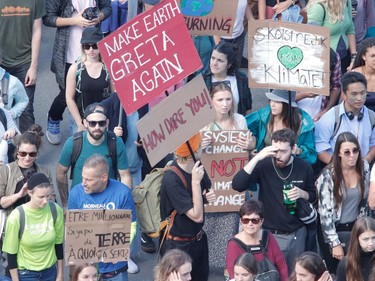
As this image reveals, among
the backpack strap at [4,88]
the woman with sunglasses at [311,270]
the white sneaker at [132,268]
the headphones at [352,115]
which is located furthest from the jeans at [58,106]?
the woman with sunglasses at [311,270]

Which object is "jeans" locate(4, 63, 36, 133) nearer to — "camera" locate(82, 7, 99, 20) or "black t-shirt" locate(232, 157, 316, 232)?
"camera" locate(82, 7, 99, 20)

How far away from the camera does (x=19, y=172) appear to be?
35.1ft

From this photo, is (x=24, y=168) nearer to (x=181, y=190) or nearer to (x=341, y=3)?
(x=181, y=190)

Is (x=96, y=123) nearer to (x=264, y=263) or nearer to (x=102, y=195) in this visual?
(x=102, y=195)

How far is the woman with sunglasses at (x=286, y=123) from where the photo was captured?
11.4 meters

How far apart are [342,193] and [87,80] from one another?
2850mm

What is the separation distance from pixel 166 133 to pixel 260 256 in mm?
1246

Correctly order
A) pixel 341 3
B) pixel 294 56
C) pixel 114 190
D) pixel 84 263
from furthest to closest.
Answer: pixel 341 3 → pixel 294 56 → pixel 114 190 → pixel 84 263

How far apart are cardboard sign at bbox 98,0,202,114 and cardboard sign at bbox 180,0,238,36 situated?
5.39ft

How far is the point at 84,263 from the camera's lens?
31.9 feet

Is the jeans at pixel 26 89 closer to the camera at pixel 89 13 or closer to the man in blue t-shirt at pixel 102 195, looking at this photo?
the camera at pixel 89 13

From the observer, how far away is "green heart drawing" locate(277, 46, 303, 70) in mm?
11357

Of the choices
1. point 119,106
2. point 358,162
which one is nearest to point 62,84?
point 119,106

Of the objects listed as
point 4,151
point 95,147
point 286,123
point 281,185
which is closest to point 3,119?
point 4,151
